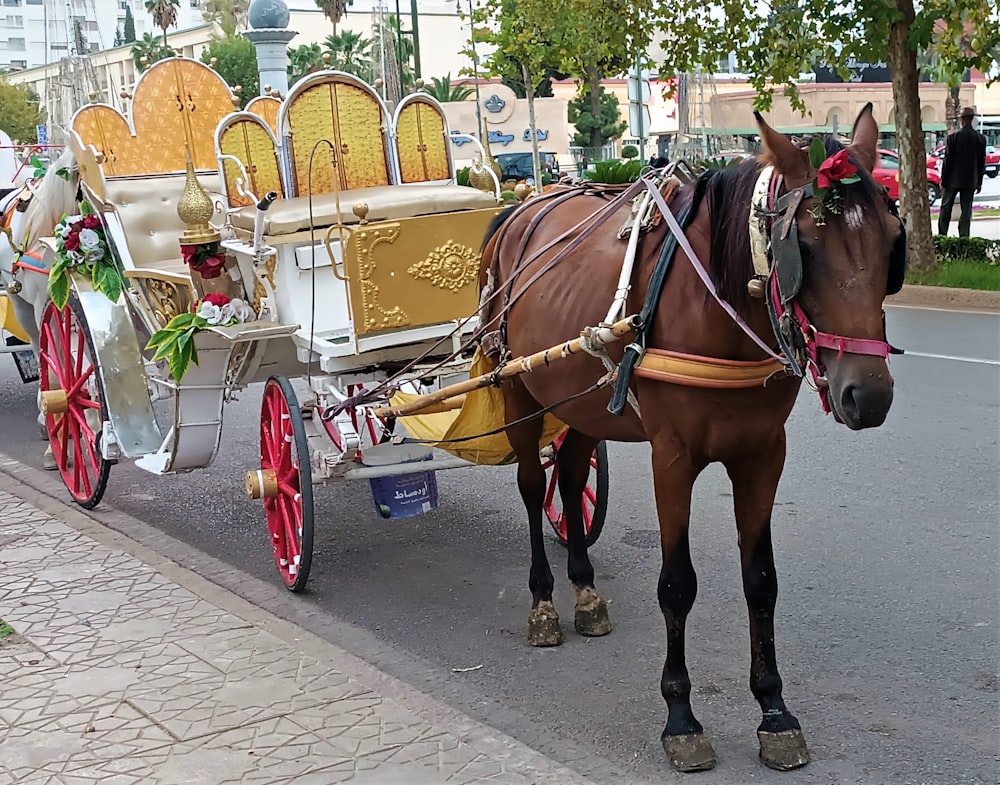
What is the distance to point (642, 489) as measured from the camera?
6816 mm

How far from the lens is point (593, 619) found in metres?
4.83

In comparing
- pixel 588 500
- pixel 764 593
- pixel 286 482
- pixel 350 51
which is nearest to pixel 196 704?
pixel 286 482

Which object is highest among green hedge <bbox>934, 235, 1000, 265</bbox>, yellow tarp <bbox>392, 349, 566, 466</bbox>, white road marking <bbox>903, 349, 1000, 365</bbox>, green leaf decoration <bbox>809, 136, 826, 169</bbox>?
green leaf decoration <bbox>809, 136, 826, 169</bbox>

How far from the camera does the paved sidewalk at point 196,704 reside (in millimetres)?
3648

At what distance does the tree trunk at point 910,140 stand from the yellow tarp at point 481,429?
9.51m

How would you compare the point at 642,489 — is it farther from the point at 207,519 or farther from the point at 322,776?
the point at 322,776

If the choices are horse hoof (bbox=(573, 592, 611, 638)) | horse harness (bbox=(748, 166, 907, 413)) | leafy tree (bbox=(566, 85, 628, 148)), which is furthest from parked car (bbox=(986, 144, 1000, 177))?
horse harness (bbox=(748, 166, 907, 413))

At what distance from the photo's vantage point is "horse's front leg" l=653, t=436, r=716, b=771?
12.1 ft

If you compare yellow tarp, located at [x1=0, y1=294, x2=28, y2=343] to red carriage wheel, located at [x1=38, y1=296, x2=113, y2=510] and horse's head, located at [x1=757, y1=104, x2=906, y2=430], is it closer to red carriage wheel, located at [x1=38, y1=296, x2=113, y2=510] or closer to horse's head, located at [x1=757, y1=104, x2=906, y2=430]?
red carriage wheel, located at [x1=38, y1=296, x2=113, y2=510]

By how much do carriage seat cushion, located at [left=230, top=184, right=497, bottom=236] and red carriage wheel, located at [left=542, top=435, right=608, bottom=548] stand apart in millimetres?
1208

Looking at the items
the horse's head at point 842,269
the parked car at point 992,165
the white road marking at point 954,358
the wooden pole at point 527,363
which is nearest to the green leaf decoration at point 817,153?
the horse's head at point 842,269

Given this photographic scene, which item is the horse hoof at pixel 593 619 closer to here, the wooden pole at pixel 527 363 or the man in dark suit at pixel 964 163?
the wooden pole at pixel 527 363

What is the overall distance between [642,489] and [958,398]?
289cm

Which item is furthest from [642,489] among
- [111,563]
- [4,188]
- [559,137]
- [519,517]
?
[559,137]
